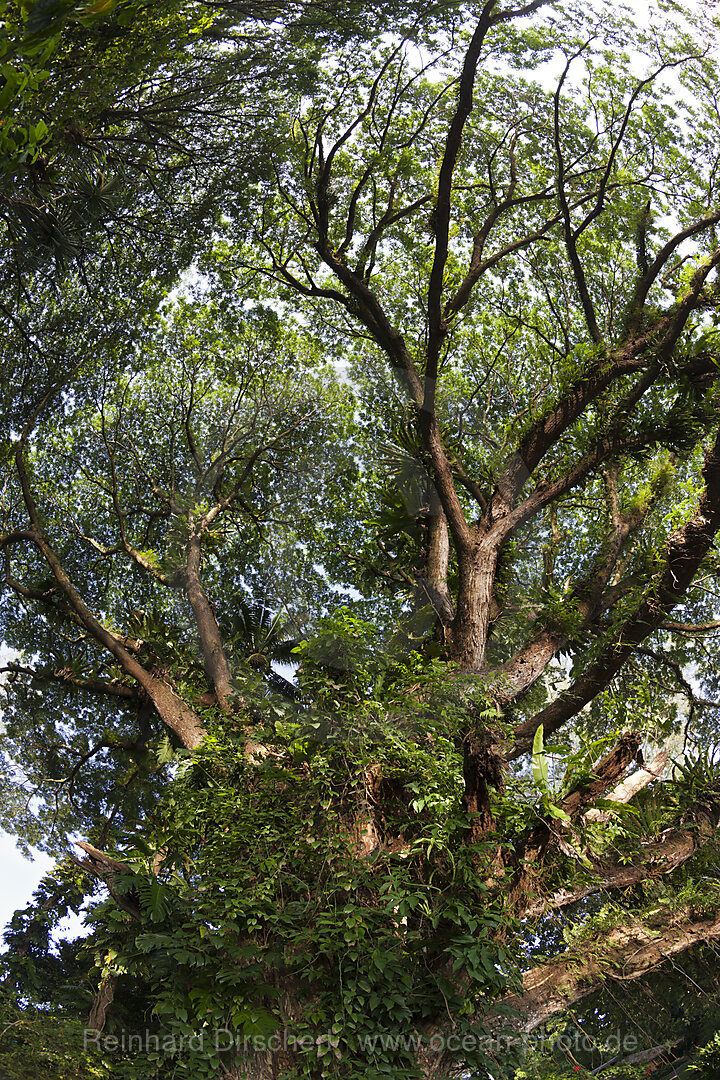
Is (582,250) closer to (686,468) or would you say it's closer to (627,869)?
(686,468)

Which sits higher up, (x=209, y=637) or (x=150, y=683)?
(x=209, y=637)

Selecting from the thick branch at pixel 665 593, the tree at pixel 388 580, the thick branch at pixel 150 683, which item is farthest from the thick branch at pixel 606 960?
the thick branch at pixel 150 683

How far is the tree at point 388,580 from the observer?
5.31 metres

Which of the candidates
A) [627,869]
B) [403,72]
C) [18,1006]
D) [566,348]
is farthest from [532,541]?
[18,1006]

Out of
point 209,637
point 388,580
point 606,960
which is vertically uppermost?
point 388,580

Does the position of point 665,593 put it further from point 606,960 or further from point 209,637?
point 209,637

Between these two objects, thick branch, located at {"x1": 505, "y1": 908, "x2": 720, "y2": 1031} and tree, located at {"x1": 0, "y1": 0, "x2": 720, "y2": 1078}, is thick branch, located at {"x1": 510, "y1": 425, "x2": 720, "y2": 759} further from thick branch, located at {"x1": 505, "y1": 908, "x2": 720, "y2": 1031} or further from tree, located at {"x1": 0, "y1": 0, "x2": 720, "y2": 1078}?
thick branch, located at {"x1": 505, "y1": 908, "x2": 720, "y2": 1031}

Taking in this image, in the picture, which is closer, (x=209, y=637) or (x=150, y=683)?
(x=150, y=683)

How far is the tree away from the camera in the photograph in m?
5.31

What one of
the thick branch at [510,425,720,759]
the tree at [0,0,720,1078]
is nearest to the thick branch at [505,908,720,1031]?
the tree at [0,0,720,1078]

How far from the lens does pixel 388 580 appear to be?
375 inches

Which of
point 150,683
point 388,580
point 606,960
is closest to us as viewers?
point 606,960

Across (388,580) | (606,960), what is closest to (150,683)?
(388,580)

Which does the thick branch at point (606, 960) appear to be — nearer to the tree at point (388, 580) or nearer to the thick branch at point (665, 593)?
the tree at point (388, 580)
